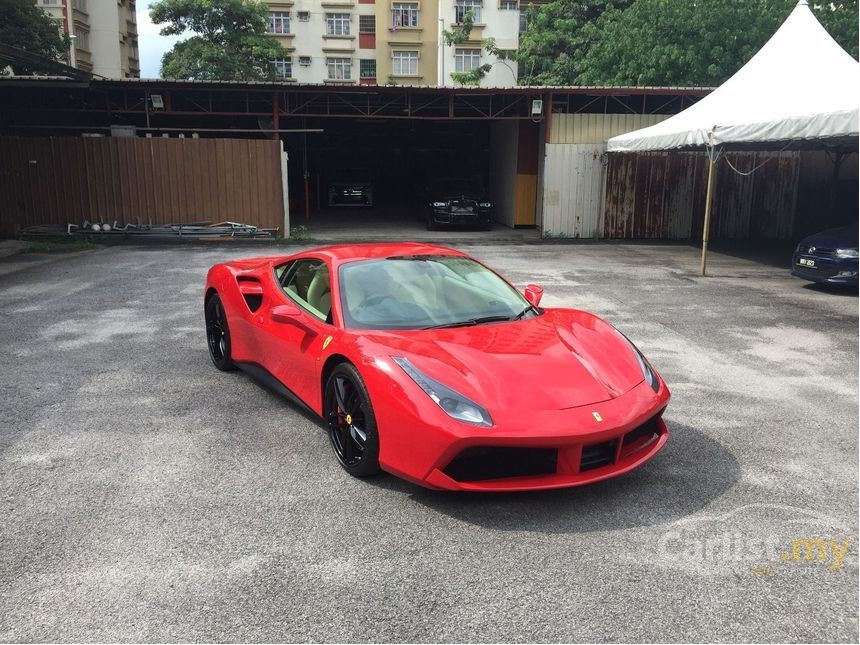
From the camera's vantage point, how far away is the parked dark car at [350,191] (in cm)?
2758

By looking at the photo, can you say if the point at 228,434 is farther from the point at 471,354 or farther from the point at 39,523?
the point at 471,354

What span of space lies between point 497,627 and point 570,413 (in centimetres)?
122

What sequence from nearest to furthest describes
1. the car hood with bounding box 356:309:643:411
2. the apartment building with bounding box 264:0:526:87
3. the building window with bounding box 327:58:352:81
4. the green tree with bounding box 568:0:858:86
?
the car hood with bounding box 356:309:643:411, the green tree with bounding box 568:0:858:86, the apartment building with bounding box 264:0:526:87, the building window with bounding box 327:58:352:81

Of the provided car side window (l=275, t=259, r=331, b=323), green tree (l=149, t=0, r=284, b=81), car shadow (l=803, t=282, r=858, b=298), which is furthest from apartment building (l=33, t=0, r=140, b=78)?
car side window (l=275, t=259, r=331, b=323)

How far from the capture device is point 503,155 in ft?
80.5

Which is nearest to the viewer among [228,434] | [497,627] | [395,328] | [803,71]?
[497,627]

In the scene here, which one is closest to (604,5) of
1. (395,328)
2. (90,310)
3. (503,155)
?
(503,155)

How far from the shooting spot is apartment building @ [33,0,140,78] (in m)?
44.4

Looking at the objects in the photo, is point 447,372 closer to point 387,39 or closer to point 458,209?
point 458,209

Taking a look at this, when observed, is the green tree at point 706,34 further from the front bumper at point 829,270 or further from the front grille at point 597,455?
the front grille at point 597,455

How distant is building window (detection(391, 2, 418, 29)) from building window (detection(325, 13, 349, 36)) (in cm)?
363

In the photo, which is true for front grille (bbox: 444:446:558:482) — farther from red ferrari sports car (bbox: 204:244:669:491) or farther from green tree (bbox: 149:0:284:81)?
green tree (bbox: 149:0:284:81)

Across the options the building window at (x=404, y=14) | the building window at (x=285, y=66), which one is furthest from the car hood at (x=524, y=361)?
the building window at (x=285, y=66)

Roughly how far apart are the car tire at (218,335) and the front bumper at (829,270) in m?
9.05
